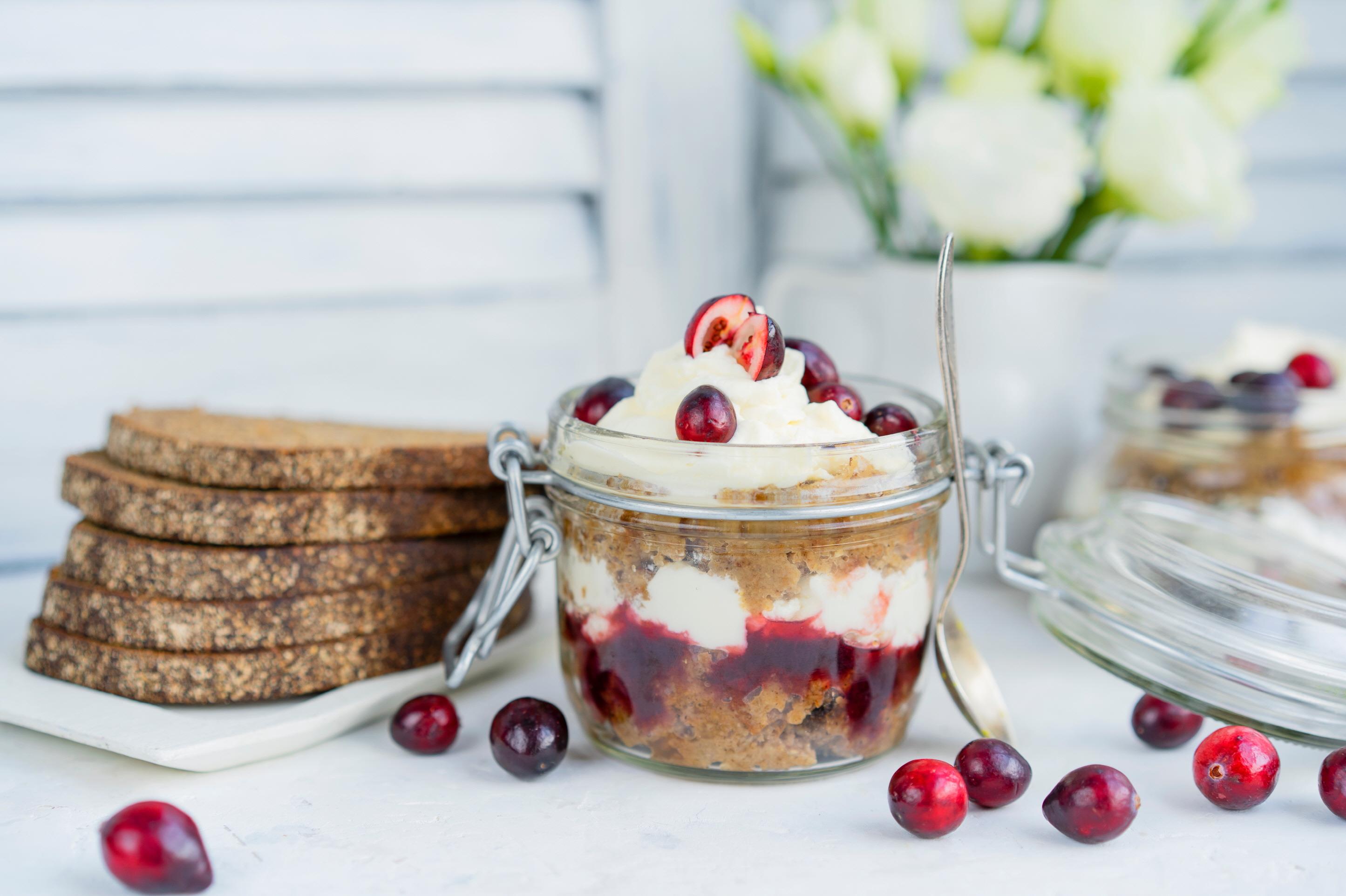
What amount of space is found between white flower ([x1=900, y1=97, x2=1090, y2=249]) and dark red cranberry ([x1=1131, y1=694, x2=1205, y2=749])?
0.62 meters

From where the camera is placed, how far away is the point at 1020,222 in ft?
4.66

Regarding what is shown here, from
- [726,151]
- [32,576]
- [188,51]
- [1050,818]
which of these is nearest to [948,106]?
[726,151]

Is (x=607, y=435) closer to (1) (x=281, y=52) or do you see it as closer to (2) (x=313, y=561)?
(2) (x=313, y=561)

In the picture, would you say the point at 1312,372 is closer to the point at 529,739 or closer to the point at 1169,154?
the point at 1169,154

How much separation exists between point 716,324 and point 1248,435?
0.75 meters

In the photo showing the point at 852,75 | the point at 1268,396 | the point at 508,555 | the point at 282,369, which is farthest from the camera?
the point at 282,369

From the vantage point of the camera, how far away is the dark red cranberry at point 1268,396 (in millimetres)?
1354

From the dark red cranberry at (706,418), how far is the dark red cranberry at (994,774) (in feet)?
1.14

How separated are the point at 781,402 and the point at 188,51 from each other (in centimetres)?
108

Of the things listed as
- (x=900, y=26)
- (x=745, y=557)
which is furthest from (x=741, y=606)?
(x=900, y=26)

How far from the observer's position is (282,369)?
1.73 metres

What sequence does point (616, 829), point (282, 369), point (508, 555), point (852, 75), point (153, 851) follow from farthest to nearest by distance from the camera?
point (282, 369) → point (852, 75) → point (508, 555) → point (616, 829) → point (153, 851)

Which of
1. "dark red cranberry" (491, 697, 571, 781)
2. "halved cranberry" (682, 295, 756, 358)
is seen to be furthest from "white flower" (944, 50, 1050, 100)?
"dark red cranberry" (491, 697, 571, 781)

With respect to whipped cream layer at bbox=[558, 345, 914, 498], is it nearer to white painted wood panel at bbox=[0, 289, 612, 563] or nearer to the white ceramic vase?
the white ceramic vase
